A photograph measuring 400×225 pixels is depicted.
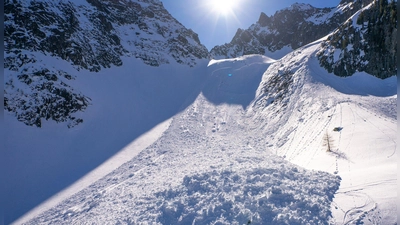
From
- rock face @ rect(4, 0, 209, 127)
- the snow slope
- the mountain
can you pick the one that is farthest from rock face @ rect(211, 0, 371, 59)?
the snow slope

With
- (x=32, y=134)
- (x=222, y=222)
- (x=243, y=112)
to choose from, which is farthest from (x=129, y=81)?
(x=222, y=222)

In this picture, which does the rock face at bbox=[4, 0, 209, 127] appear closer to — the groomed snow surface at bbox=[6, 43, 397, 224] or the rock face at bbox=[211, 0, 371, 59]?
the groomed snow surface at bbox=[6, 43, 397, 224]

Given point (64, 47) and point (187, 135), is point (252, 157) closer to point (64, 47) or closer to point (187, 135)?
point (187, 135)

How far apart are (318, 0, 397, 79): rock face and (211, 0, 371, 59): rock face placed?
2849 inches

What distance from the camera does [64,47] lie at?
2534 centimetres

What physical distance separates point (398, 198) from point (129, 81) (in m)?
31.8

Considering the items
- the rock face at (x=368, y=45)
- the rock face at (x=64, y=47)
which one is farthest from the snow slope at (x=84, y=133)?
the rock face at (x=368, y=45)

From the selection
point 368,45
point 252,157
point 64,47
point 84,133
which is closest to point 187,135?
point 252,157

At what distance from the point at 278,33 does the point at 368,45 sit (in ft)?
302

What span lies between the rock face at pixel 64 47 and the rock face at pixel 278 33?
55752mm

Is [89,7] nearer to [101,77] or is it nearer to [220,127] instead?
[101,77]

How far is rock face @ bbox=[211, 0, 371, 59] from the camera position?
292 ft

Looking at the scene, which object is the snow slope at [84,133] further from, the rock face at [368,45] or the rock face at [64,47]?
the rock face at [368,45]

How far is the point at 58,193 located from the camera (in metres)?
11.3
